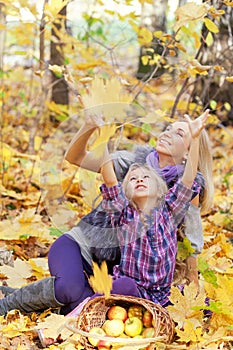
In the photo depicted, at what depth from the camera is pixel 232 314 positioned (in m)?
2.26

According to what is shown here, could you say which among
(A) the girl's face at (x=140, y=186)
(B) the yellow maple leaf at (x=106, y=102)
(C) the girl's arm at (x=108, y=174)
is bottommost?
(A) the girl's face at (x=140, y=186)

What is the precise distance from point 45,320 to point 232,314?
73 centimetres

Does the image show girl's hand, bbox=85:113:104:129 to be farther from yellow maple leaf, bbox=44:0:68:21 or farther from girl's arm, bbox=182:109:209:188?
yellow maple leaf, bbox=44:0:68:21

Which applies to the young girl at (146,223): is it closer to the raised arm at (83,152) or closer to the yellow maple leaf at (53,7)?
the raised arm at (83,152)

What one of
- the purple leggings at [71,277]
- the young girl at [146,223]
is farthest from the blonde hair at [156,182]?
the purple leggings at [71,277]

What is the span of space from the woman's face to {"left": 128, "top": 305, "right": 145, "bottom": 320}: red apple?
0.66m

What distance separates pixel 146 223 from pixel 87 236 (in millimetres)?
325

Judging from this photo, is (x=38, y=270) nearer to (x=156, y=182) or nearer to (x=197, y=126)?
(x=156, y=182)

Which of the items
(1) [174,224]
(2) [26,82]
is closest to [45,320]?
(1) [174,224]

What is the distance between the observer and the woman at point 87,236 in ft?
8.16

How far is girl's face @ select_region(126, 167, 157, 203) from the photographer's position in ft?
8.03

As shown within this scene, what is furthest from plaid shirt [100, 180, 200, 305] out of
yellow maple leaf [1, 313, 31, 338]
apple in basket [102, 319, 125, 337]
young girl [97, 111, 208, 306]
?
yellow maple leaf [1, 313, 31, 338]

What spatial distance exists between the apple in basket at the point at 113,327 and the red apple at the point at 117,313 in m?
0.04

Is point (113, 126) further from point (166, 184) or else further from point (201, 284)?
point (201, 284)
